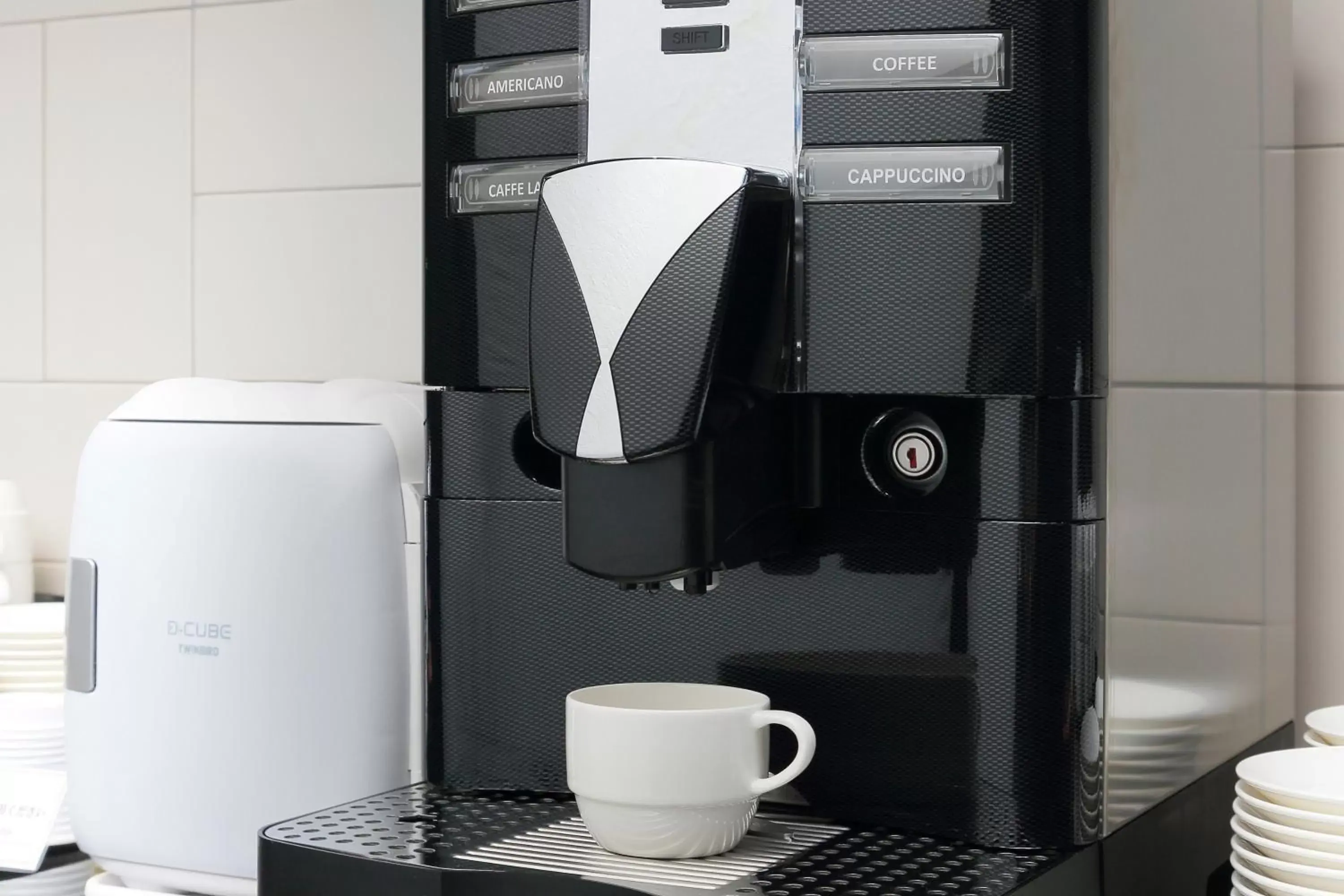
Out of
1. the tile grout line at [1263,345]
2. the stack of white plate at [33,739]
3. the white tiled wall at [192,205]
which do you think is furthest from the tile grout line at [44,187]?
the tile grout line at [1263,345]

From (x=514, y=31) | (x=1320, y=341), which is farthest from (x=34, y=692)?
(x=1320, y=341)

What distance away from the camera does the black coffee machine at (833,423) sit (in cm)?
57

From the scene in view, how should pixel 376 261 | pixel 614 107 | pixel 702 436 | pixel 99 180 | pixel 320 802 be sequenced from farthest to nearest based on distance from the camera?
pixel 99 180, pixel 376 261, pixel 320 802, pixel 614 107, pixel 702 436

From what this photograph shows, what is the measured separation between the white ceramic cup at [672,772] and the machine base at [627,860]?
0.01 meters

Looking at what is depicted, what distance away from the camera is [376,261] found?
123 centimetres

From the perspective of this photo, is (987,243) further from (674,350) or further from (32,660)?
(32,660)

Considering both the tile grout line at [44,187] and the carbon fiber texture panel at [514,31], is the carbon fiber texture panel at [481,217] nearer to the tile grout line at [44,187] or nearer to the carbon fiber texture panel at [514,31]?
the carbon fiber texture panel at [514,31]

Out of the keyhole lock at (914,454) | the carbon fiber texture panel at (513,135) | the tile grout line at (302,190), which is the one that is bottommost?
the keyhole lock at (914,454)

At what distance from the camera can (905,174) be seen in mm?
607

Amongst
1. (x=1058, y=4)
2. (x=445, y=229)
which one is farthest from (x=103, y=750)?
(x=1058, y=4)

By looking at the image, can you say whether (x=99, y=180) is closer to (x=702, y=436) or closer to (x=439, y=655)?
(x=439, y=655)

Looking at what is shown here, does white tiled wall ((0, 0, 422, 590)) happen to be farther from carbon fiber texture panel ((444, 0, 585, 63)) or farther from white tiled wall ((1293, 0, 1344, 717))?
white tiled wall ((1293, 0, 1344, 717))

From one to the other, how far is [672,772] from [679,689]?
0.22ft

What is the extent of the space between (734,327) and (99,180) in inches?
Result: 38.2
